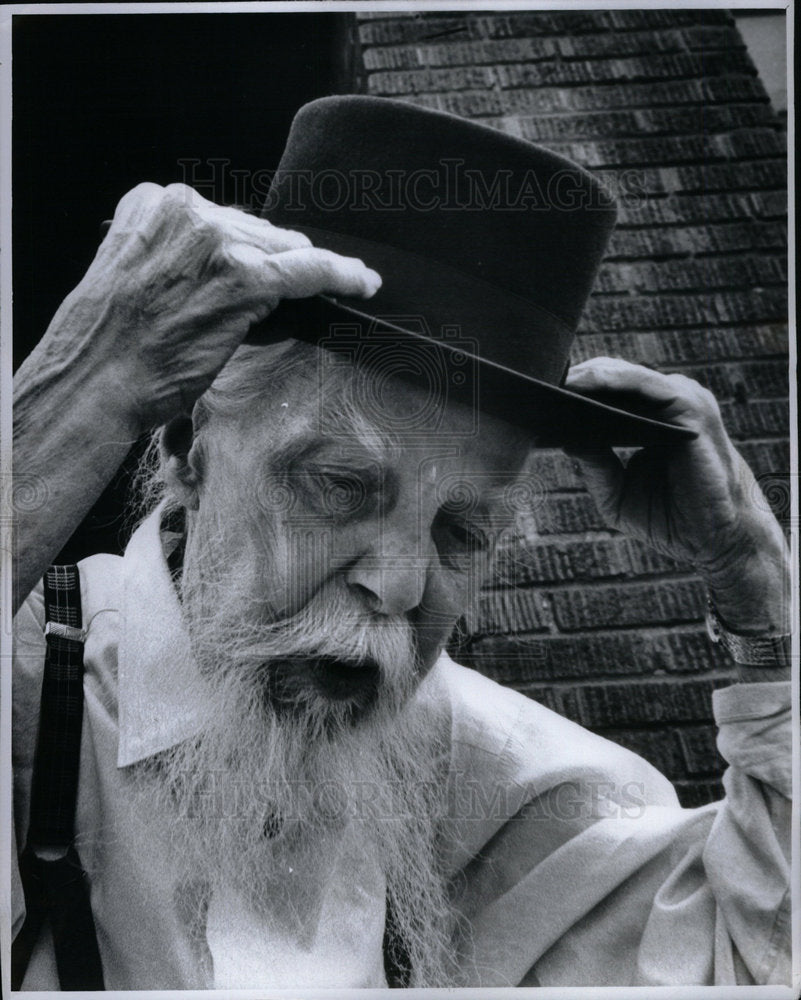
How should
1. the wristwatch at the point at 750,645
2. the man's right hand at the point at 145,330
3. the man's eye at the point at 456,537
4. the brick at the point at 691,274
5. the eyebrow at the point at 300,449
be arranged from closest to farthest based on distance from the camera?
the man's right hand at the point at 145,330, the eyebrow at the point at 300,449, the man's eye at the point at 456,537, the wristwatch at the point at 750,645, the brick at the point at 691,274

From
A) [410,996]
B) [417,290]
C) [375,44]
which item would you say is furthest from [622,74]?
[410,996]

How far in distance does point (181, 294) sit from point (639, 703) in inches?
46.2

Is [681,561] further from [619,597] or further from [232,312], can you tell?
[232,312]

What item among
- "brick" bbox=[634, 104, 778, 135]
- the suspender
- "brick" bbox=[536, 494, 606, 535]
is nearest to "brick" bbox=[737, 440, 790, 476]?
"brick" bbox=[536, 494, 606, 535]

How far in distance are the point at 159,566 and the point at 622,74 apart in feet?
4.66

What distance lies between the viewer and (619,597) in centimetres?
231

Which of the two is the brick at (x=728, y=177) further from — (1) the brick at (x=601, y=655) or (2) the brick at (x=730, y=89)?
(1) the brick at (x=601, y=655)

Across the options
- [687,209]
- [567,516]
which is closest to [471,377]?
[567,516]

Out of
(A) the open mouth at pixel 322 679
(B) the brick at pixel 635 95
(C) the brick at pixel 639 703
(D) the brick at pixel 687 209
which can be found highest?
(B) the brick at pixel 635 95

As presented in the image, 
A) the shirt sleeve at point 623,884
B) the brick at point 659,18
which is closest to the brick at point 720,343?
the brick at point 659,18

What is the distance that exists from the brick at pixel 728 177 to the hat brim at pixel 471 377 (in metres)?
0.59

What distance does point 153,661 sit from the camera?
2.13 meters

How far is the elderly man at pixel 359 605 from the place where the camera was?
1.99m

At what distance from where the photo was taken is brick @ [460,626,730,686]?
225 cm
